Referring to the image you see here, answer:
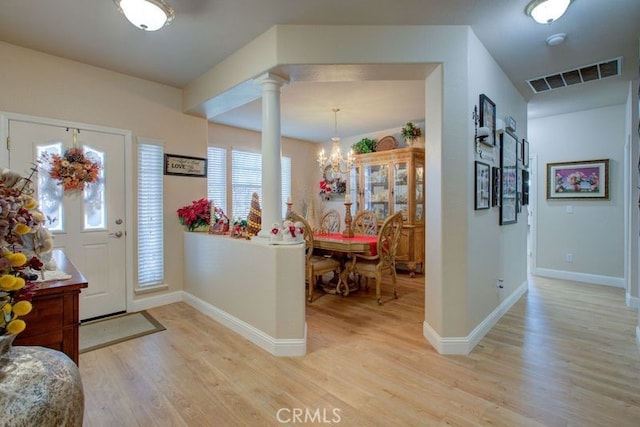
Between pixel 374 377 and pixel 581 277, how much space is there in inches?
167

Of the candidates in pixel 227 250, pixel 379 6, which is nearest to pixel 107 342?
pixel 227 250

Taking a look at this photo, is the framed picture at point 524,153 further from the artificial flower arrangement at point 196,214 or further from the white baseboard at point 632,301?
the artificial flower arrangement at point 196,214

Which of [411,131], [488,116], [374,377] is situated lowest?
[374,377]

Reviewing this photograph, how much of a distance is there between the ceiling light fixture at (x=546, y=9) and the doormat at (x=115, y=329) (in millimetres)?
3930

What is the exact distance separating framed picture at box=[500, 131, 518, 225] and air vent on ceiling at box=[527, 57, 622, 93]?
636 mm

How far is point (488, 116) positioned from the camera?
2.68 meters

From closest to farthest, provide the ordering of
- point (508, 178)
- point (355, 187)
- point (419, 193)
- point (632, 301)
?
1. point (508, 178)
2. point (632, 301)
3. point (419, 193)
4. point (355, 187)

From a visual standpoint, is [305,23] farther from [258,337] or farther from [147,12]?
[258,337]

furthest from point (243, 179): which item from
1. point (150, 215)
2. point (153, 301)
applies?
point (153, 301)

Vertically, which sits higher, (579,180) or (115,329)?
(579,180)

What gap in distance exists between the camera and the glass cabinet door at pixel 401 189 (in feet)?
16.0

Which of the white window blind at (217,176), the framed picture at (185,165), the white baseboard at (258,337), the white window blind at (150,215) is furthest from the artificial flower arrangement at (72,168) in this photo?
the white window blind at (217,176)

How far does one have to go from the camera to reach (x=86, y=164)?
2.97 meters

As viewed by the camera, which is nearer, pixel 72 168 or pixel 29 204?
pixel 29 204
